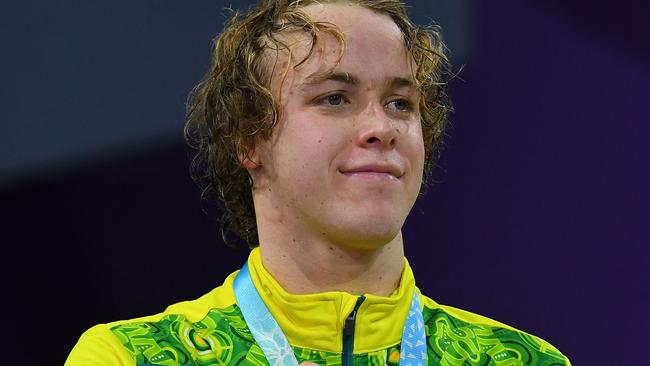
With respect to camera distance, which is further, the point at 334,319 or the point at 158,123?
the point at 158,123

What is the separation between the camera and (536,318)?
4.07 m

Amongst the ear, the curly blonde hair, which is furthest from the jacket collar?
the curly blonde hair

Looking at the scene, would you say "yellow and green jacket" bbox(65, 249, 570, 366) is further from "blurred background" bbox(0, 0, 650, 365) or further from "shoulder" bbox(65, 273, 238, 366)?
"blurred background" bbox(0, 0, 650, 365)

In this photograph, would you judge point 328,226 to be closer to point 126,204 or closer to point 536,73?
point 126,204

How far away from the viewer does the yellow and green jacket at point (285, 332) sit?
273cm

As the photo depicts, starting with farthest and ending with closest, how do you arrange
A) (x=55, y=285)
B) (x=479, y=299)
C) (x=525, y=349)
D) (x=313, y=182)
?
(x=479, y=299) → (x=55, y=285) → (x=525, y=349) → (x=313, y=182)

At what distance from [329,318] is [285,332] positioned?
11 cm

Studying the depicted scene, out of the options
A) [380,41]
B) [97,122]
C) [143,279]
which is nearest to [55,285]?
[143,279]

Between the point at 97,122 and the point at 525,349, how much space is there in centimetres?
151

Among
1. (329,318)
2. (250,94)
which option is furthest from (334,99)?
(329,318)

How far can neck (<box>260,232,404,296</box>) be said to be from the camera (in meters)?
2.78

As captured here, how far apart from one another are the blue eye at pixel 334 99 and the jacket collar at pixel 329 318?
42cm

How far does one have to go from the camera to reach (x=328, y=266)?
278 centimetres

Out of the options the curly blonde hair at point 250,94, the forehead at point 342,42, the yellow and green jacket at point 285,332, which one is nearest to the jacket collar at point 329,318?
the yellow and green jacket at point 285,332
